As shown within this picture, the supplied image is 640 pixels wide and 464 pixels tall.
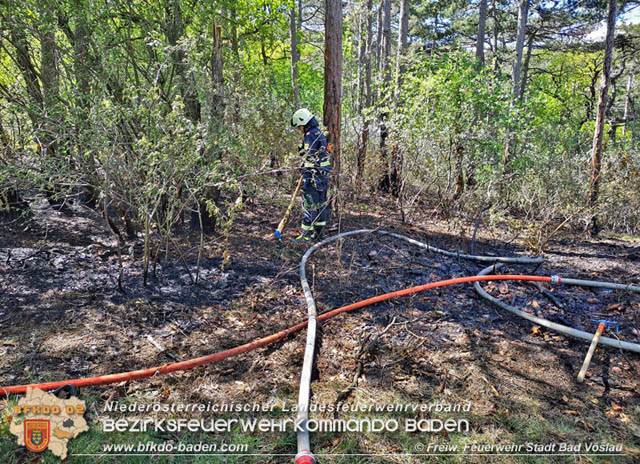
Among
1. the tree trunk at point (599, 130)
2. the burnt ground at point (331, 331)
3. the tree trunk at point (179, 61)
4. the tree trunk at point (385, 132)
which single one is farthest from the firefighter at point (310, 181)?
the tree trunk at point (599, 130)

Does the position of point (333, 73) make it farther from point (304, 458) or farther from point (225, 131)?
point (304, 458)

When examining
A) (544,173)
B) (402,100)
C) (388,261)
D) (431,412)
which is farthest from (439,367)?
(402,100)

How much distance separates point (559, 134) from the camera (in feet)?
26.7

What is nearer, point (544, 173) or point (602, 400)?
point (602, 400)

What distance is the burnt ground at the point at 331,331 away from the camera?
2600 mm

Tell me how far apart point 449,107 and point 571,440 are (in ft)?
20.0

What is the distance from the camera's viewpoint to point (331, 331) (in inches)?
134

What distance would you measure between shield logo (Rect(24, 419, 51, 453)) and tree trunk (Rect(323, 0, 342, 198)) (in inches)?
184

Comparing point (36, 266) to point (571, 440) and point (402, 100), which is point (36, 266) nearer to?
point (571, 440)

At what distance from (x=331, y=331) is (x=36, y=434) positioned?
2.08m

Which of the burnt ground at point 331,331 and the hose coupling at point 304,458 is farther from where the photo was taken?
the burnt ground at point 331,331

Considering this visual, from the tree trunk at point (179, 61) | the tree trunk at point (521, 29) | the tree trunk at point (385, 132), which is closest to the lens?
the tree trunk at point (179, 61)

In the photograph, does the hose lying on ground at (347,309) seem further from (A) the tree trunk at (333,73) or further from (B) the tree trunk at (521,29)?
(B) the tree trunk at (521,29)

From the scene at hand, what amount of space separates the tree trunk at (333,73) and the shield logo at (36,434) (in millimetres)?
4681
